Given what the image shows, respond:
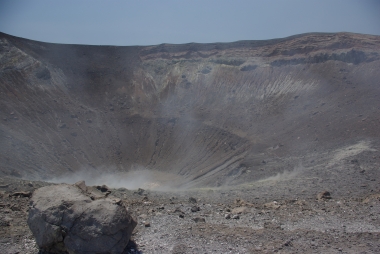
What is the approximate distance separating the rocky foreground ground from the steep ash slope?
9.69m

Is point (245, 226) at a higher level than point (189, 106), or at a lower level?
higher

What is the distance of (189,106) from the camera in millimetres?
37500

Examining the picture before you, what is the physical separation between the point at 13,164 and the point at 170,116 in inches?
617

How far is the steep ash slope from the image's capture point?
26594 mm

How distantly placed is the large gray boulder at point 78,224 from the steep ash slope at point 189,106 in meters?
15.5

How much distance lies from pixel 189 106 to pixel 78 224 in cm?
3000

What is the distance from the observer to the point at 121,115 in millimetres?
36406

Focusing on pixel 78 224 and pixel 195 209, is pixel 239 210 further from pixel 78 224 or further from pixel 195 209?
pixel 78 224

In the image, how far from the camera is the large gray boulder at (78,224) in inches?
310

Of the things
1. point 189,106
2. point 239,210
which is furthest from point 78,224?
point 189,106

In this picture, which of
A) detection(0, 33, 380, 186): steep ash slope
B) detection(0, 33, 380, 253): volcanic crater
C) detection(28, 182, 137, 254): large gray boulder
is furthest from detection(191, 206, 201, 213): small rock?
detection(0, 33, 380, 186): steep ash slope

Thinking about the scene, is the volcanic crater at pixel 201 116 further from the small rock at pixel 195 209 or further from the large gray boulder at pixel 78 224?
the large gray boulder at pixel 78 224

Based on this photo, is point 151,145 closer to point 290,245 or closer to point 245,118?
point 245,118

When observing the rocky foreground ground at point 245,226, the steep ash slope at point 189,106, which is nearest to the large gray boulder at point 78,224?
the rocky foreground ground at point 245,226
